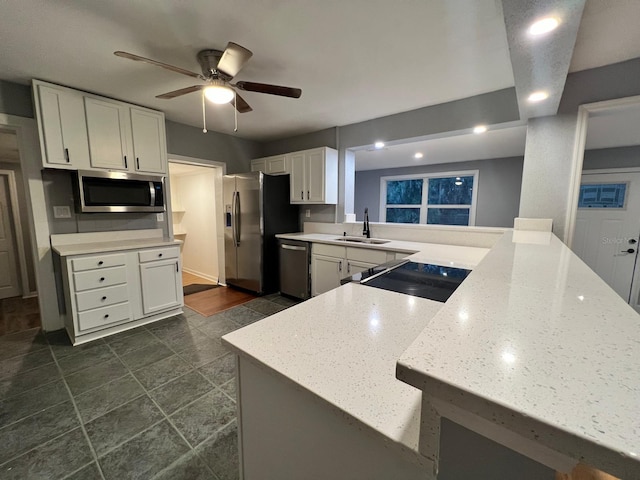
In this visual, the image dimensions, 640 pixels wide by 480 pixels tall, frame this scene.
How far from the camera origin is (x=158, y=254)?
115 inches

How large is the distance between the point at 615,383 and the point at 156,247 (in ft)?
11.0

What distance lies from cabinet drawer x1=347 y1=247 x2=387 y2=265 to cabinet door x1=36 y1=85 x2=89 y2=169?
2882 millimetres

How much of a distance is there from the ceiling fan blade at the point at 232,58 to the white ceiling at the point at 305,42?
0.62ft

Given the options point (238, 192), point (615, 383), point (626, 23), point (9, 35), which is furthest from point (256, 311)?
point (626, 23)

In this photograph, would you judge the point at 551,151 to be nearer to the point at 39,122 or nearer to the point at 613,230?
the point at 613,230

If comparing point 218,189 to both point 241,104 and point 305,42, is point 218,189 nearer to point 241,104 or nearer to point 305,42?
point 241,104

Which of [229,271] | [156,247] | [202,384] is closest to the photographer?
[202,384]

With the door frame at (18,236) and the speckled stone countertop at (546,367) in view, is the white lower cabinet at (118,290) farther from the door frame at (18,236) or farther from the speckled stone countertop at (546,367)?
the speckled stone countertop at (546,367)

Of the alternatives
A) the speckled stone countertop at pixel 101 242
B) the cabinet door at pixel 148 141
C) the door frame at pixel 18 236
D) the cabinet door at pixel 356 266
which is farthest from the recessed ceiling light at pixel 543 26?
the door frame at pixel 18 236

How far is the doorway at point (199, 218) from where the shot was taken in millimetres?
4469

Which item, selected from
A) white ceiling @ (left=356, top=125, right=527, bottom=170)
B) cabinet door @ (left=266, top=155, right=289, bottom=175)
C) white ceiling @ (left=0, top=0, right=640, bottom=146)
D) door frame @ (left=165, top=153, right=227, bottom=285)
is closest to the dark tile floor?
door frame @ (left=165, top=153, right=227, bottom=285)

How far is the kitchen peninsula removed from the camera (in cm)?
32

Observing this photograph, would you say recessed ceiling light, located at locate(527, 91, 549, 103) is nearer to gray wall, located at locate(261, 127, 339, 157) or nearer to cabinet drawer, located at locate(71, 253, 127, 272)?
gray wall, located at locate(261, 127, 339, 157)

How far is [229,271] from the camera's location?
4285mm
